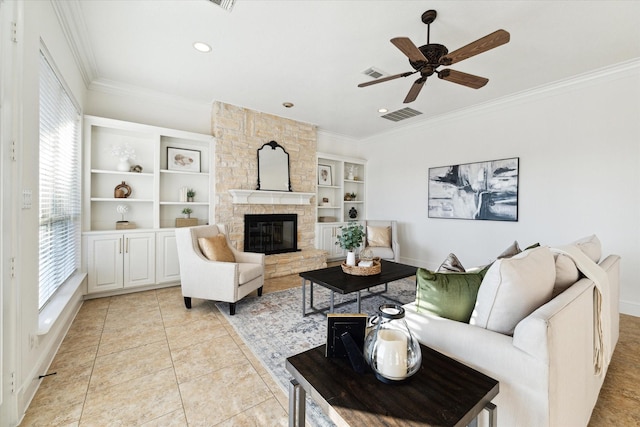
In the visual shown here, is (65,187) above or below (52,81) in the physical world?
below

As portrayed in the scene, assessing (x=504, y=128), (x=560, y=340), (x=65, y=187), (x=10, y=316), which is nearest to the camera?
(x=560, y=340)

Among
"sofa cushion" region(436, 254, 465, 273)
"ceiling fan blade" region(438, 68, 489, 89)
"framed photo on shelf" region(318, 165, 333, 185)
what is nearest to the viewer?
"sofa cushion" region(436, 254, 465, 273)

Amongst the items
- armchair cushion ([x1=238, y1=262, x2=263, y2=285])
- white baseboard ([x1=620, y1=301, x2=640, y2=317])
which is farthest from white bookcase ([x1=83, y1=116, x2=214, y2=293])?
white baseboard ([x1=620, y1=301, x2=640, y2=317])

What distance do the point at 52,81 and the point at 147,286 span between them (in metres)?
2.52

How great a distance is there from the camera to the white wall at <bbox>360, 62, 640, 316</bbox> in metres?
2.96

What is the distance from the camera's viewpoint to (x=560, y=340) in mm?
1045

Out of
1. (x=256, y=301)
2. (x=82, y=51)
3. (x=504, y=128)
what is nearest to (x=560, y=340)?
→ (x=256, y=301)

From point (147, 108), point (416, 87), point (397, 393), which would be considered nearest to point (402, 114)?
point (416, 87)

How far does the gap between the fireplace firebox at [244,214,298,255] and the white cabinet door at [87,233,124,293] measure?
5.62 ft

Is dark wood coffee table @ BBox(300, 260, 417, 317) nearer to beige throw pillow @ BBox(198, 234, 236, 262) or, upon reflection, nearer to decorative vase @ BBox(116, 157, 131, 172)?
beige throw pillow @ BBox(198, 234, 236, 262)

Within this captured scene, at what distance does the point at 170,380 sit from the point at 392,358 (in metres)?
1.64

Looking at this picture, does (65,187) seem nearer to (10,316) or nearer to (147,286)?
(147,286)

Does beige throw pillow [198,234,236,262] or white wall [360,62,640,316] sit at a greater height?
white wall [360,62,640,316]

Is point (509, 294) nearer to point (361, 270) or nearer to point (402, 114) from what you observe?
point (361, 270)
